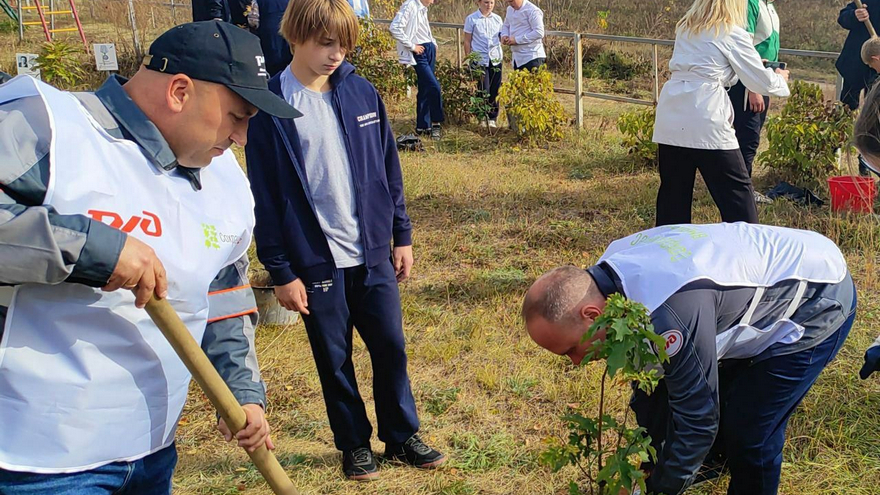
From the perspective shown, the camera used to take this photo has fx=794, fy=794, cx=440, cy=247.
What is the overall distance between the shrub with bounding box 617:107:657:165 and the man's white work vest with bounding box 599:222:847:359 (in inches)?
198

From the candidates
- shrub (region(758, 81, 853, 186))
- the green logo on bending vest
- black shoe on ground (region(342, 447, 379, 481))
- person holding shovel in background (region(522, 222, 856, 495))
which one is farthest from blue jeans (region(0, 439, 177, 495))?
shrub (region(758, 81, 853, 186))

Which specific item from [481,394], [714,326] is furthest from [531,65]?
[714,326]

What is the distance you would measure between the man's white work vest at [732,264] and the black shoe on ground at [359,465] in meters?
1.39

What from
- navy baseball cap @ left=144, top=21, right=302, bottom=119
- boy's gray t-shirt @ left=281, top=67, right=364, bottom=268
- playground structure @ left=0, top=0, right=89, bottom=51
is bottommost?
boy's gray t-shirt @ left=281, top=67, right=364, bottom=268

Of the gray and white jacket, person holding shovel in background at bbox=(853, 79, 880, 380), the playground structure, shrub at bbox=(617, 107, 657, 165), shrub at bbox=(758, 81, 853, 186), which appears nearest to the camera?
the gray and white jacket

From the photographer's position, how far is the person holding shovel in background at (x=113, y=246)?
1396 millimetres

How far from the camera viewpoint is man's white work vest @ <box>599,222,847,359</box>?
2162 mm

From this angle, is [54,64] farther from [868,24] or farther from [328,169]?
[868,24]

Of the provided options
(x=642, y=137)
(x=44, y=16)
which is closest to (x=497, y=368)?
(x=642, y=137)

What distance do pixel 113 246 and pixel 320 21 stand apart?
1563 millimetres

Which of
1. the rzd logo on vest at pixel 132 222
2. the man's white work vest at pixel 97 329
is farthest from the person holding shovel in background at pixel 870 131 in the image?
the rzd logo on vest at pixel 132 222

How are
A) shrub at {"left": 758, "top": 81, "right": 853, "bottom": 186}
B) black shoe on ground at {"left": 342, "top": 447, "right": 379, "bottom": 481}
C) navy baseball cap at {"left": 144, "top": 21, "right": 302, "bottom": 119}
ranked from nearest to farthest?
navy baseball cap at {"left": 144, "top": 21, "right": 302, "bottom": 119}
black shoe on ground at {"left": 342, "top": 447, "right": 379, "bottom": 481}
shrub at {"left": 758, "top": 81, "right": 853, "bottom": 186}

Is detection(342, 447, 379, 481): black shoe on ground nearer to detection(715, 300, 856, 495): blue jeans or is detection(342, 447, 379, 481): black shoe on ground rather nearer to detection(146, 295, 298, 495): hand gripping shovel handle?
detection(146, 295, 298, 495): hand gripping shovel handle

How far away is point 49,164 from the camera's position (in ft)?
4.68
